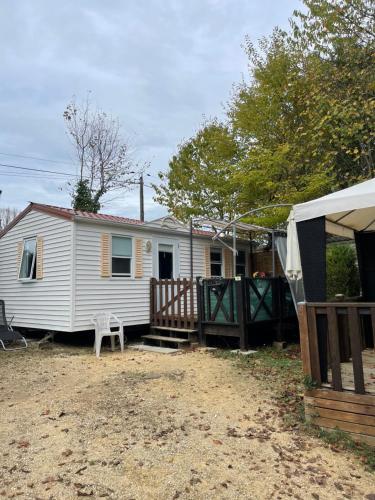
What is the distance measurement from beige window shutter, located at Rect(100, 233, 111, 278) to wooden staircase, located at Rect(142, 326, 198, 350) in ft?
5.75

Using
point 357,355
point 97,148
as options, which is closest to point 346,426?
point 357,355

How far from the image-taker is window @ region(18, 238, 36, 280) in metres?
9.38

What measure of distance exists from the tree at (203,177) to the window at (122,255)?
205 inches

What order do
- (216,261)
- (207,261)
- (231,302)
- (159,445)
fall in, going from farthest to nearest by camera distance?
(216,261)
(207,261)
(231,302)
(159,445)

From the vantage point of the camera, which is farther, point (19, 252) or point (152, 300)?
point (19, 252)

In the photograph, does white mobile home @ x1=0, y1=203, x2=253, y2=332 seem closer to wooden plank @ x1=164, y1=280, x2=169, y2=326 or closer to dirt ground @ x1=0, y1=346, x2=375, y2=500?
wooden plank @ x1=164, y1=280, x2=169, y2=326

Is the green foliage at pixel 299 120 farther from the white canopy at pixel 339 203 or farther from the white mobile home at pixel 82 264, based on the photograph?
the white canopy at pixel 339 203

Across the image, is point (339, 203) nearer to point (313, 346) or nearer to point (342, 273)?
point (313, 346)

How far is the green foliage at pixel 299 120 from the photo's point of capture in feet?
27.3

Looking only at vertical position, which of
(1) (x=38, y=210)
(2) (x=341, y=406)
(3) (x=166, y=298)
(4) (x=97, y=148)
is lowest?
(2) (x=341, y=406)

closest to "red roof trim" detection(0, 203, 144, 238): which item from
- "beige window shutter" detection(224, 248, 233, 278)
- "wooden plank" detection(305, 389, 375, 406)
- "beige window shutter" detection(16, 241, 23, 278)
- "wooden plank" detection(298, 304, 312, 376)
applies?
"beige window shutter" detection(16, 241, 23, 278)

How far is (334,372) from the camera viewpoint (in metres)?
3.49

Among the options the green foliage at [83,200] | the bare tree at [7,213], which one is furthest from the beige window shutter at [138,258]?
the bare tree at [7,213]

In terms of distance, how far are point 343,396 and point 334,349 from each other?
0.40m
